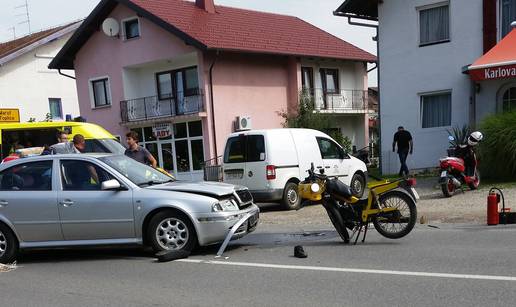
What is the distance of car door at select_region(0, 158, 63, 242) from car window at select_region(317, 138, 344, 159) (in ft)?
24.0

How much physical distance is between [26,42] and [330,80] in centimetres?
2014

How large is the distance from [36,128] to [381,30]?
1191cm

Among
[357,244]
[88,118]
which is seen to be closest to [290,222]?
[357,244]

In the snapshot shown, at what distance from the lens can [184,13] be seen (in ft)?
81.6

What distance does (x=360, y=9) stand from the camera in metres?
19.1

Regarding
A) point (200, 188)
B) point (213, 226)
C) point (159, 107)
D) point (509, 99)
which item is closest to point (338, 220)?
point (213, 226)

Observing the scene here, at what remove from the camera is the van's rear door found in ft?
40.7

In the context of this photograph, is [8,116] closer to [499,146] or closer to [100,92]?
[100,92]

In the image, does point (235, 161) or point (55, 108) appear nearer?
point (235, 161)

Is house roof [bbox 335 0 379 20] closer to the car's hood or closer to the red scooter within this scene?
the red scooter

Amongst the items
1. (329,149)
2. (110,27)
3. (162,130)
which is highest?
(110,27)

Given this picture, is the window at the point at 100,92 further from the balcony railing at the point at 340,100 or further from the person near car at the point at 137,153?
the person near car at the point at 137,153

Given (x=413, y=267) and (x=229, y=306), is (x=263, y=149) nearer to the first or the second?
(x=413, y=267)

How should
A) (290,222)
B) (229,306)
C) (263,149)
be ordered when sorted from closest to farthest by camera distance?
(229,306) < (290,222) < (263,149)
